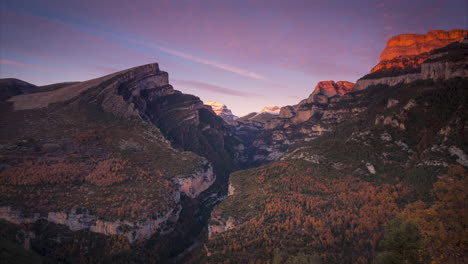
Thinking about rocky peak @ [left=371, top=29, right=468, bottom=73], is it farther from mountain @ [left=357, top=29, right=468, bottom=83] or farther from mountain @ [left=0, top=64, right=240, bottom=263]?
mountain @ [left=0, top=64, right=240, bottom=263]

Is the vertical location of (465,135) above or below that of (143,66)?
below

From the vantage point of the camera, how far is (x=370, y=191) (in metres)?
70.6

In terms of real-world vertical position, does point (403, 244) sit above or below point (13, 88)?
below

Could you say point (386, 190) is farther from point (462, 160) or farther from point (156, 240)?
point (156, 240)

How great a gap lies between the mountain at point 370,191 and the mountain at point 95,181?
1921 cm

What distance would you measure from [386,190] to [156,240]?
6508cm

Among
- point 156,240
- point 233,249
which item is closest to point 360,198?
point 233,249

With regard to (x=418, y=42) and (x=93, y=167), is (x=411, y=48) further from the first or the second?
(x=93, y=167)

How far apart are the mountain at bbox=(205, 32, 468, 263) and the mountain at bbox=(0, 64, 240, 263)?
19206mm

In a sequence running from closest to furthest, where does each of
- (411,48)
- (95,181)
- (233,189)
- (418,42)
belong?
(95,181), (233,189), (418,42), (411,48)

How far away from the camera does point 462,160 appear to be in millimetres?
59938

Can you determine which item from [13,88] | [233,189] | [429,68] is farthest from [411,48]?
[13,88]

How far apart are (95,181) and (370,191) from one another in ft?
266

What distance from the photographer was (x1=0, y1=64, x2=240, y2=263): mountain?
64000mm
